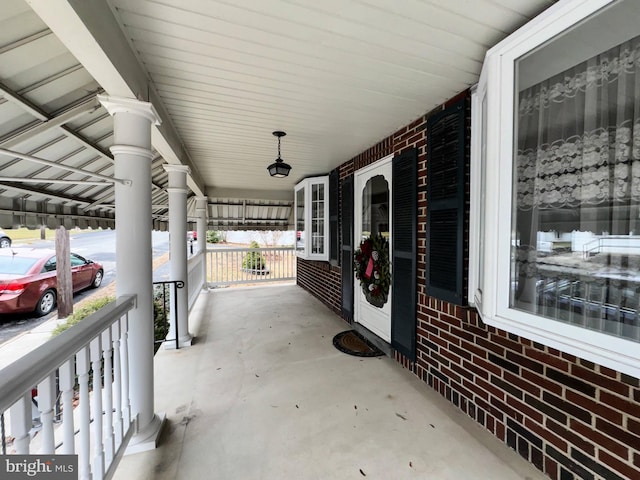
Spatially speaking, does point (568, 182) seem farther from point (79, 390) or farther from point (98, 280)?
point (98, 280)

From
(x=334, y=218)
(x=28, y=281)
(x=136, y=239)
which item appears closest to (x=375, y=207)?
(x=334, y=218)

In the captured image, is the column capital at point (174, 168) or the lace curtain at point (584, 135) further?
the column capital at point (174, 168)

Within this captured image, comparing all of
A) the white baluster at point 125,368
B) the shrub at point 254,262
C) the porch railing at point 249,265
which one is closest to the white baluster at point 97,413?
the white baluster at point 125,368

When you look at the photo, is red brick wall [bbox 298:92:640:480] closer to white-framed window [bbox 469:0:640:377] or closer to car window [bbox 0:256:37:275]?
white-framed window [bbox 469:0:640:377]

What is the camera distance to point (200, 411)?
2113 millimetres

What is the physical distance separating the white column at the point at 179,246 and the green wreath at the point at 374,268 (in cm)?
224

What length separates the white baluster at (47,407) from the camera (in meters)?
1.02

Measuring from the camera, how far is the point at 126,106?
1665 mm

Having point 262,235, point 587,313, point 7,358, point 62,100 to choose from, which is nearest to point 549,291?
point 587,313

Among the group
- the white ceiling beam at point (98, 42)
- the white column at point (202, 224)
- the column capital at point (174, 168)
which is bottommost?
the white column at point (202, 224)

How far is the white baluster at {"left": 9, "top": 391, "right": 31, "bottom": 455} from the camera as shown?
87 cm

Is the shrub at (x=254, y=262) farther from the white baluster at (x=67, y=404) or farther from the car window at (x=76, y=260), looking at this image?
the white baluster at (x=67, y=404)

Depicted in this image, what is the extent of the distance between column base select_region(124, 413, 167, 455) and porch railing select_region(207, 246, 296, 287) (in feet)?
17.0

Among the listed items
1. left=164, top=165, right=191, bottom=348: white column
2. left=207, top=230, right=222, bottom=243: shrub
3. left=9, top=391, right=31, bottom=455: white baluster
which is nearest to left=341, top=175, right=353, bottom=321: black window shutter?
left=164, top=165, right=191, bottom=348: white column
